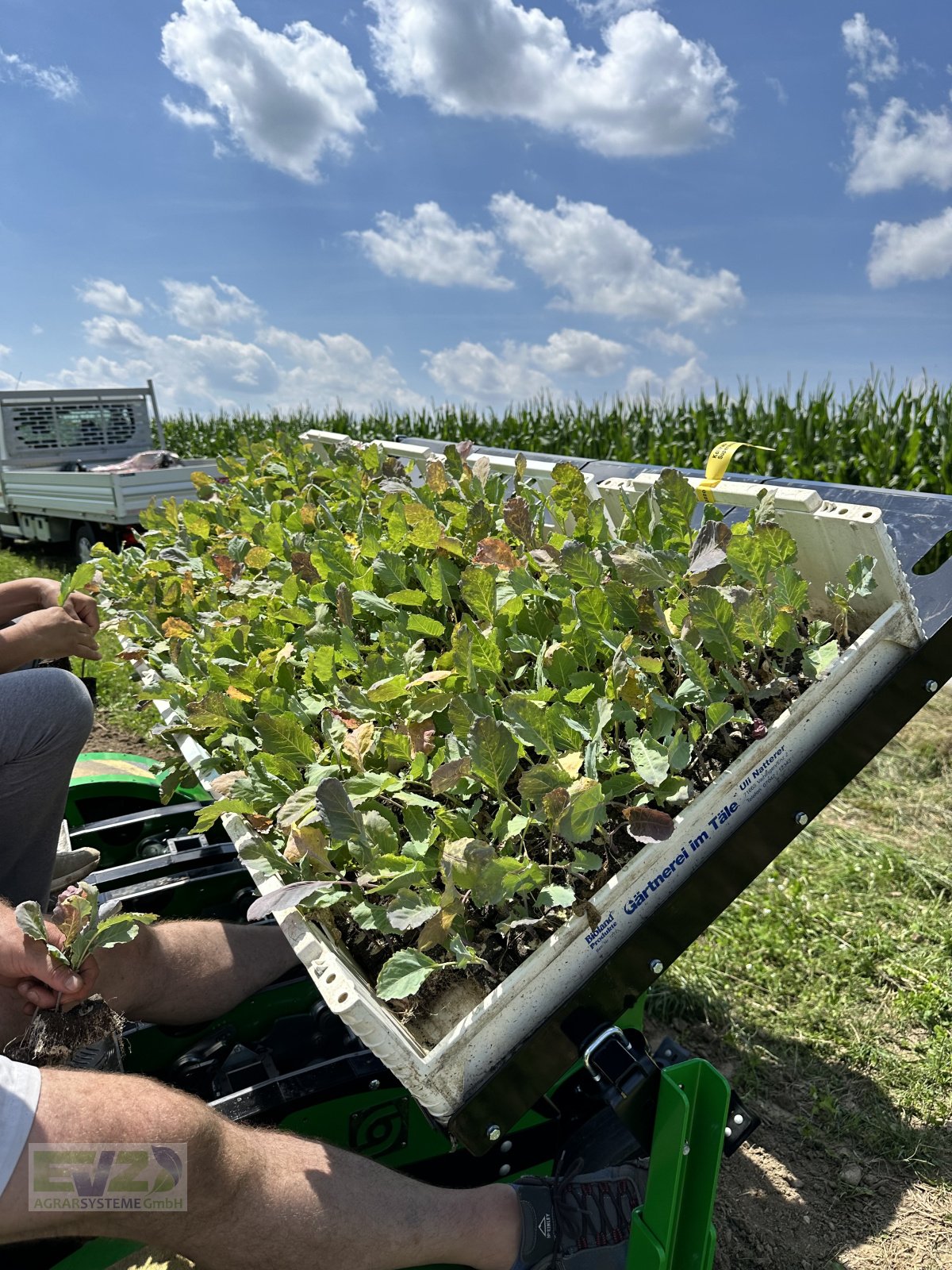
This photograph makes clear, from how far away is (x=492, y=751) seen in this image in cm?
147

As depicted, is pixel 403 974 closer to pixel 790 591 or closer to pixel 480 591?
pixel 480 591

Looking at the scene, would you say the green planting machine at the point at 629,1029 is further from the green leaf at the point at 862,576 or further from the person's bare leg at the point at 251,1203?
the person's bare leg at the point at 251,1203

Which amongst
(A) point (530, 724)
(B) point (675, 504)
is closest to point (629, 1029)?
(A) point (530, 724)

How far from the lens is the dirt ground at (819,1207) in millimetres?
2285

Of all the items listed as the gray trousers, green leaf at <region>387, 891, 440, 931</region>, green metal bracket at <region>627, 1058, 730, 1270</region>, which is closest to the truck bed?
the gray trousers

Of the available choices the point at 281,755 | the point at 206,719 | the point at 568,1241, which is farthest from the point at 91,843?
the point at 568,1241

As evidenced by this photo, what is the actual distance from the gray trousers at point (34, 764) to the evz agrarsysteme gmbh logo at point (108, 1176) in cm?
111

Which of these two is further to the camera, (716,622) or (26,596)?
(26,596)

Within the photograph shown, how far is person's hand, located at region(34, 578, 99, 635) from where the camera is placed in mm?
2744

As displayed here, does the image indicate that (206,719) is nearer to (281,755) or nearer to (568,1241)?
(281,755)

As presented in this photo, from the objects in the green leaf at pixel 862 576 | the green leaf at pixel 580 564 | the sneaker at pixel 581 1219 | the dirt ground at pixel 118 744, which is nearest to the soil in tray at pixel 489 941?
the green leaf at pixel 862 576

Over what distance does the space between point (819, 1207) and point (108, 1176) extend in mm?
1898

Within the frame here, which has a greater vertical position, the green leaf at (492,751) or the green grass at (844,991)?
the green leaf at (492,751)

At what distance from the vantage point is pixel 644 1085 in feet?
4.91
